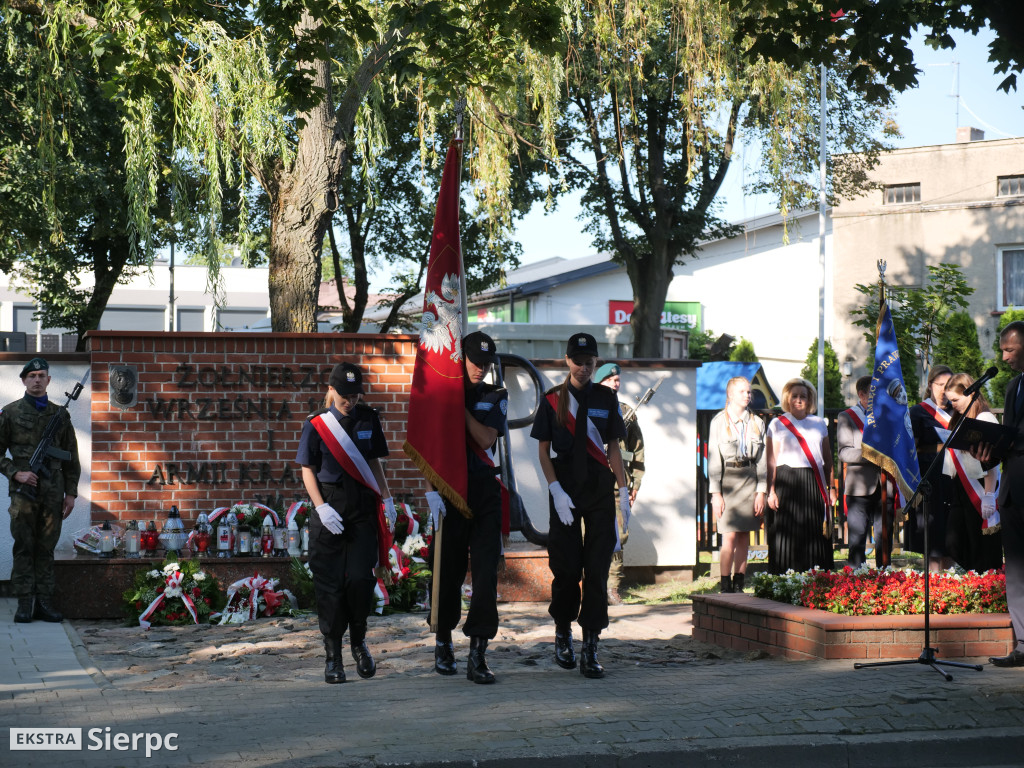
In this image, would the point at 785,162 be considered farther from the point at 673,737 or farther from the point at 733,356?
the point at 733,356

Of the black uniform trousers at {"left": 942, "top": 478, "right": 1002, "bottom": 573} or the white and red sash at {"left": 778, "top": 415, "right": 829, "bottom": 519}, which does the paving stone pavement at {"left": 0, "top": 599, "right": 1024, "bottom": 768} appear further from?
the black uniform trousers at {"left": 942, "top": 478, "right": 1002, "bottom": 573}

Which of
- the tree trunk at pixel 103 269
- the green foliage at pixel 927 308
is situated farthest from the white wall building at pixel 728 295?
the green foliage at pixel 927 308

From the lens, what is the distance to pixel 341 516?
689 cm

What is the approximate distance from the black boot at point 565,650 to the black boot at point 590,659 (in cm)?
24

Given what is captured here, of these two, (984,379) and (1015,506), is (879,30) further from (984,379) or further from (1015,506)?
(1015,506)

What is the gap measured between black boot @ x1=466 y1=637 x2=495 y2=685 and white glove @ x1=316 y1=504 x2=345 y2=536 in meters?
1.07

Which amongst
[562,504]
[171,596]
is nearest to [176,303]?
[171,596]

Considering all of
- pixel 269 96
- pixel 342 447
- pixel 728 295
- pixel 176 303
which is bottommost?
pixel 342 447

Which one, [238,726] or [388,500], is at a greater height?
[388,500]

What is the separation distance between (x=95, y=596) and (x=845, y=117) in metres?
22.4

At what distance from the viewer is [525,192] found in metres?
25.5

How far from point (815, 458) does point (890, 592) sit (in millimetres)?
2109

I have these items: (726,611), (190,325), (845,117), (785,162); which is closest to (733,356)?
(845,117)

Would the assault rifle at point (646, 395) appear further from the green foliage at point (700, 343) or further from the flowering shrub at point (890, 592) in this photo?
the green foliage at point (700, 343)
